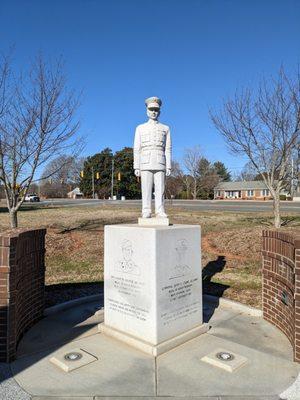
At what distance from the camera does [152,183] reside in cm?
570

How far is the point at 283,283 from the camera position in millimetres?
5055

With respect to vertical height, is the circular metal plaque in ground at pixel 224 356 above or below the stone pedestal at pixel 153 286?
below

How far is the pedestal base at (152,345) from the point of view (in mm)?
4543

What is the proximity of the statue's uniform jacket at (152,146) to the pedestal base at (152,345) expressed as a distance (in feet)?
7.37

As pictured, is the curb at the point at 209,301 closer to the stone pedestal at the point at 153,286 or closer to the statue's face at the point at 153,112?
the stone pedestal at the point at 153,286

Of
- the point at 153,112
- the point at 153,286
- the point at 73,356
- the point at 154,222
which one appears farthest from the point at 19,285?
the point at 153,112

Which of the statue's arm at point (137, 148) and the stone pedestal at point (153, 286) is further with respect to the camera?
the statue's arm at point (137, 148)

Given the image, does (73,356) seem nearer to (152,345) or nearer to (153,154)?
(152,345)

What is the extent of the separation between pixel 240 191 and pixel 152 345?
80.0 m

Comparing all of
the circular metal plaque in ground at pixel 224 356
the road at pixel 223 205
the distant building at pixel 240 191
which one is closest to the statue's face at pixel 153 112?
the circular metal plaque in ground at pixel 224 356

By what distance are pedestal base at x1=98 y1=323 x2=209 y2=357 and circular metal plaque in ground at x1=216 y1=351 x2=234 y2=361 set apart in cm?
56

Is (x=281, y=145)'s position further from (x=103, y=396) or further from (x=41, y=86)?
(x=103, y=396)

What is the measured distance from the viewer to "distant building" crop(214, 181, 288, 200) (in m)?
78.8

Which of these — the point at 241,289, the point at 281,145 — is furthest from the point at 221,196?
the point at 241,289
